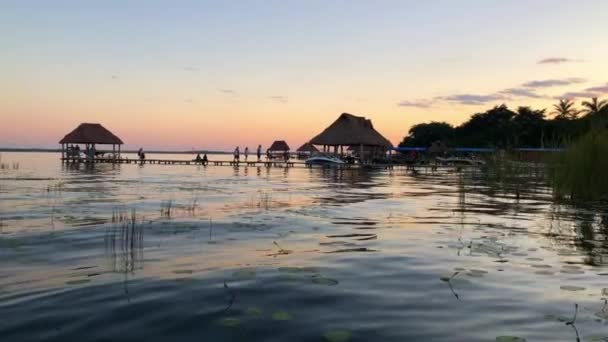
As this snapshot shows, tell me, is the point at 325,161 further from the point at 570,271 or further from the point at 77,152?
Answer: the point at 570,271

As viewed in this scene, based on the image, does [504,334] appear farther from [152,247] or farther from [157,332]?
[152,247]

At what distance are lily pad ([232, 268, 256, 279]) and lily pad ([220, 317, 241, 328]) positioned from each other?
4.79ft

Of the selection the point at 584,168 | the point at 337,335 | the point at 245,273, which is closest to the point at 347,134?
the point at 584,168

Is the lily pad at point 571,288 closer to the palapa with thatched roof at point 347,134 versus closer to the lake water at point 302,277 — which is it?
the lake water at point 302,277

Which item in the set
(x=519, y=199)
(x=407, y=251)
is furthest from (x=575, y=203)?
(x=407, y=251)

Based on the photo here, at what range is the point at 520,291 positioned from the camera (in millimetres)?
5086

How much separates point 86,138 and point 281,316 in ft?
173

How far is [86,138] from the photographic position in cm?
5241

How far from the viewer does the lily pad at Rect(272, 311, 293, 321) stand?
13.7 feet

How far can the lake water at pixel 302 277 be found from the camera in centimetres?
394

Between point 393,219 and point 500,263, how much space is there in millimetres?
4780

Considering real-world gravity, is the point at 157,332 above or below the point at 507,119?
below

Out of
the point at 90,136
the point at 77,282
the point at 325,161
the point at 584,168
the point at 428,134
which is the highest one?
the point at 428,134

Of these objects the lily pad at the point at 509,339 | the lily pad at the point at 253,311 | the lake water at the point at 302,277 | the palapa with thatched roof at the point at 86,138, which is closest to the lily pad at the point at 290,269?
the lake water at the point at 302,277
